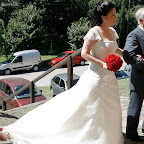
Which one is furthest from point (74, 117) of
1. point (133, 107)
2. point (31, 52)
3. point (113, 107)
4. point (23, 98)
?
point (31, 52)

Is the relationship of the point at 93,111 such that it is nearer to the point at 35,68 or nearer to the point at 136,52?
the point at 136,52

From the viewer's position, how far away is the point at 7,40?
77.8 ft

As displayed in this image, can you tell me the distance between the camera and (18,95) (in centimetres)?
926

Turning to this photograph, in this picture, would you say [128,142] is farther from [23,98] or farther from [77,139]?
[23,98]

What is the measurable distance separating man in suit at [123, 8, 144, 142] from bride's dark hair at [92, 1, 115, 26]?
37 cm

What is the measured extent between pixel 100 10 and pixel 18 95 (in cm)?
701

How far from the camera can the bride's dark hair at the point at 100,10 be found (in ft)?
9.22

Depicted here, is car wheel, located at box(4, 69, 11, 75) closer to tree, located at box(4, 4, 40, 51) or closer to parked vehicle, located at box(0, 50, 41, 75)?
parked vehicle, located at box(0, 50, 41, 75)

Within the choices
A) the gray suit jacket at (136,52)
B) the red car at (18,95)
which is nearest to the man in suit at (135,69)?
the gray suit jacket at (136,52)

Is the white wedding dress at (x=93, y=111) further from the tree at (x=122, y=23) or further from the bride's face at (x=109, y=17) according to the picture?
the tree at (x=122, y=23)

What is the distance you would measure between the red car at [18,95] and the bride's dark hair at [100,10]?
6.43 meters

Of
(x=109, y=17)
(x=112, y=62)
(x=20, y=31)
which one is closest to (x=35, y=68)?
(x=20, y=31)

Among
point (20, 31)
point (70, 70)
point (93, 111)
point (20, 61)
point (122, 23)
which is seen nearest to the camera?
point (93, 111)

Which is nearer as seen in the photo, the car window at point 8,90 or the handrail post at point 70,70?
the handrail post at point 70,70
